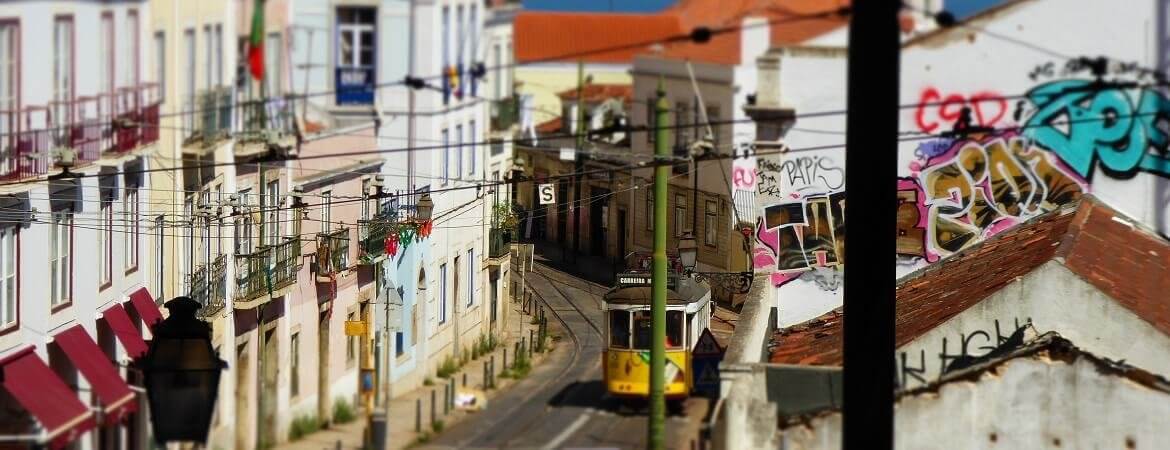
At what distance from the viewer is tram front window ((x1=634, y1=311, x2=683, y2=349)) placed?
1648cm

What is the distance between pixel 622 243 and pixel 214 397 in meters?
4.53

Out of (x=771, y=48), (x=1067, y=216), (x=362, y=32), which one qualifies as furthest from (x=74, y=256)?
(x=1067, y=216)

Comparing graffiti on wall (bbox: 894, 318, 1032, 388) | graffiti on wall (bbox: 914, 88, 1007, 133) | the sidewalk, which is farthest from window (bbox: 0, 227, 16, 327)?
graffiti on wall (bbox: 914, 88, 1007, 133)

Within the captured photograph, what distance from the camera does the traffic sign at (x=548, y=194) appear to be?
54.7 ft

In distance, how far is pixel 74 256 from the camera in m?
16.9

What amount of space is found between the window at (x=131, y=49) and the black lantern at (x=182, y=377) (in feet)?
12.0

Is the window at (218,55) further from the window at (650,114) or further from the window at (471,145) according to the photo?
the window at (650,114)

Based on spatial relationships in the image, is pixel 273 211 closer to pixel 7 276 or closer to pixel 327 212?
pixel 327 212

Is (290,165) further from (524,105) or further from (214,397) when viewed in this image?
(214,397)

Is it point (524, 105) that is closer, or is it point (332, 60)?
point (524, 105)

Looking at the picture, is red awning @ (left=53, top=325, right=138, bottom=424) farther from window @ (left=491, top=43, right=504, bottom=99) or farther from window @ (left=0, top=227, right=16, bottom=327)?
window @ (left=491, top=43, right=504, bottom=99)

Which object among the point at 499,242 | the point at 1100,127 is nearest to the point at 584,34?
the point at 499,242

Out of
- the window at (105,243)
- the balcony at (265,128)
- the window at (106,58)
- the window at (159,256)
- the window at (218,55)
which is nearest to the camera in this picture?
the window at (106,58)

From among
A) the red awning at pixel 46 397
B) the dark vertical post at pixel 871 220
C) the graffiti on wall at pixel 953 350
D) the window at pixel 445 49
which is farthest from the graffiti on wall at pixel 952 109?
the dark vertical post at pixel 871 220
